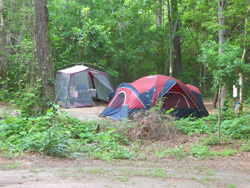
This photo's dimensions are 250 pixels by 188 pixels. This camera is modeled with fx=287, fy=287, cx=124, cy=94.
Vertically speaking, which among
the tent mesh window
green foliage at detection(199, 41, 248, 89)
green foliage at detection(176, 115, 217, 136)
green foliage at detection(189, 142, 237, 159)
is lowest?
green foliage at detection(189, 142, 237, 159)

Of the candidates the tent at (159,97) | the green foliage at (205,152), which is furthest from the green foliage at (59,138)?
the tent at (159,97)

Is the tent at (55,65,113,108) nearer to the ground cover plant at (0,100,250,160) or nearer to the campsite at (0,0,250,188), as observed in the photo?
the campsite at (0,0,250,188)

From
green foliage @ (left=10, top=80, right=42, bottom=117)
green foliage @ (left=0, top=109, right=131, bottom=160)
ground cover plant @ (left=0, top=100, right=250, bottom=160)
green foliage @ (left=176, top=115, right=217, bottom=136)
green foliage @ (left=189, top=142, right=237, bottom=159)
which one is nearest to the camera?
green foliage @ (left=0, top=109, right=131, bottom=160)

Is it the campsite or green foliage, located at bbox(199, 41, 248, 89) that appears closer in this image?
the campsite

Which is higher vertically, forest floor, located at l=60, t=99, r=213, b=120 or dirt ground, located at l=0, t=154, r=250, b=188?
forest floor, located at l=60, t=99, r=213, b=120

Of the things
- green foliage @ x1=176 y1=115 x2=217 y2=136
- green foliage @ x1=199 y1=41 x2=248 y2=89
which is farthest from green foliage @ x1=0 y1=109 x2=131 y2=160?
green foliage @ x1=199 y1=41 x2=248 y2=89

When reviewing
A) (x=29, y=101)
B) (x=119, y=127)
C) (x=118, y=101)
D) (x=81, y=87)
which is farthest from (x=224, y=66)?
(x=81, y=87)

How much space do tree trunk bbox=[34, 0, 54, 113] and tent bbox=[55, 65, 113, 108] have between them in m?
5.78

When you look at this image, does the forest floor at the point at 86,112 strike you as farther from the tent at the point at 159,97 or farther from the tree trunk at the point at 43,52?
the tree trunk at the point at 43,52

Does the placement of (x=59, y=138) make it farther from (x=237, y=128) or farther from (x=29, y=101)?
(x=237, y=128)

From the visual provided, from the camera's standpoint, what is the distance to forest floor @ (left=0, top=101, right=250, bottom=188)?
4.30 meters

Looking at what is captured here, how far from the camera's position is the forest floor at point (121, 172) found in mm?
4297

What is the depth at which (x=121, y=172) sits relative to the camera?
4.93 meters

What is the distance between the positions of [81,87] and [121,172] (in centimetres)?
1055
